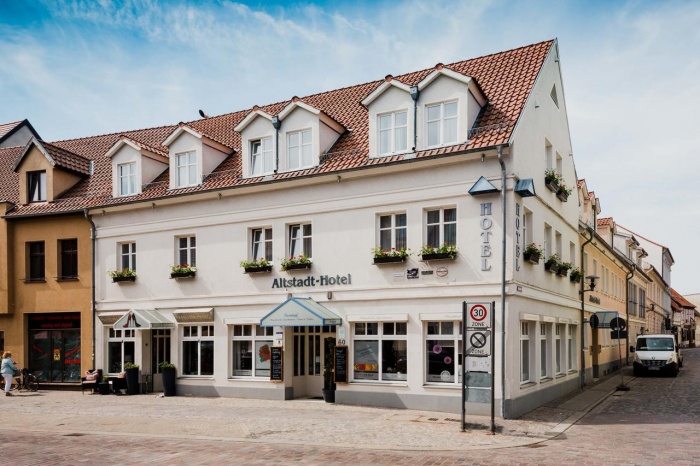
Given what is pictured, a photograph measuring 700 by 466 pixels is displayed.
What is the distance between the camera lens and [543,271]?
68.1 feet

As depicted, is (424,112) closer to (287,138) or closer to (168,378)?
(287,138)

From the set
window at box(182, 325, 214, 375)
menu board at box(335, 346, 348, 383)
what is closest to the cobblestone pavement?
menu board at box(335, 346, 348, 383)

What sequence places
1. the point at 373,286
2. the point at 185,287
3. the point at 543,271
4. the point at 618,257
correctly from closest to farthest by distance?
the point at 373,286 < the point at 543,271 < the point at 185,287 < the point at 618,257

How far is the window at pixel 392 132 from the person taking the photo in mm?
19547

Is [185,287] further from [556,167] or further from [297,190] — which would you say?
[556,167]

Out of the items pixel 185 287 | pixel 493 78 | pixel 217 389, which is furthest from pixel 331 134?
pixel 217 389

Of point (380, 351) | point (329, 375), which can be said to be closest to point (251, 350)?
point (329, 375)

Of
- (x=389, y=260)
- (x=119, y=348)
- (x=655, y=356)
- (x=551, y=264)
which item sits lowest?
(x=655, y=356)

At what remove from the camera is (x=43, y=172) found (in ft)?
87.4

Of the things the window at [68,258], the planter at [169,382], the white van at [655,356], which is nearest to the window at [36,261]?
the window at [68,258]

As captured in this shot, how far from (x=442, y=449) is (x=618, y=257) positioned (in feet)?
88.9

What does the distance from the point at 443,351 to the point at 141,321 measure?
1006 cm

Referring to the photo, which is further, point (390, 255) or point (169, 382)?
point (169, 382)

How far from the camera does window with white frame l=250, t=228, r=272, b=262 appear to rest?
2167 centimetres
